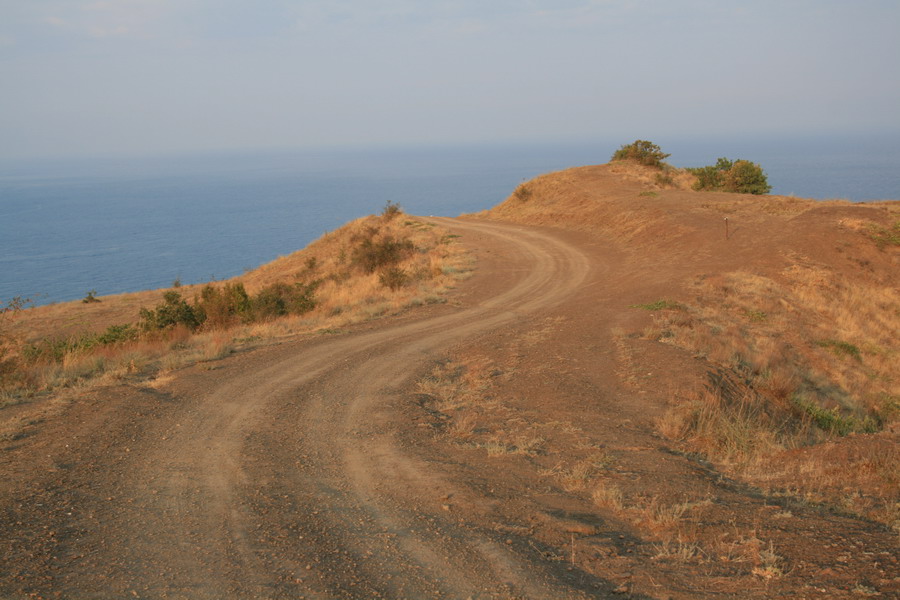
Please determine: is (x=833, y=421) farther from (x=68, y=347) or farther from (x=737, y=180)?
(x=737, y=180)

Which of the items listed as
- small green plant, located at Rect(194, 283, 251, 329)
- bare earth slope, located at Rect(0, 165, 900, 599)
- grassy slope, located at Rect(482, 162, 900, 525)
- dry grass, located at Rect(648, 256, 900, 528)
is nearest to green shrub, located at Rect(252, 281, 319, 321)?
small green plant, located at Rect(194, 283, 251, 329)

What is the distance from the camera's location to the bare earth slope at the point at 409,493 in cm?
496

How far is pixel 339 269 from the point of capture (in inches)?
1264

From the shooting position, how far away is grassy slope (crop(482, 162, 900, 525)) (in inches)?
288

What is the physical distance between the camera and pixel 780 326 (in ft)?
53.5

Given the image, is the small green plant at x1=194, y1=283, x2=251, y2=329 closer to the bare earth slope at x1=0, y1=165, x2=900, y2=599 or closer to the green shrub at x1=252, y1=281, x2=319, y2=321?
the green shrub at x1=252, y1=281, x2=319, y2=321

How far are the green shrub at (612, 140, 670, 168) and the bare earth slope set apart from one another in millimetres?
36078

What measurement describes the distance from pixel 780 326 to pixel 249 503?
14.8 m

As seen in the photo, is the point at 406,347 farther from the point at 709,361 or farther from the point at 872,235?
the point at 872,235

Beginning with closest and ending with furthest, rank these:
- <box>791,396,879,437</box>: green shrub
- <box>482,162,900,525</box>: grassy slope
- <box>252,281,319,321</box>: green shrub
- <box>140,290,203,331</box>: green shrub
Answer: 1. <box>482,162,900,525</box>: grassy slope
2. <box>791,396,879,437</box>: green shrub
3. <box>140,290,203,331</box>: green shrub
4. <box>252,281,319,321</box>: green shrub

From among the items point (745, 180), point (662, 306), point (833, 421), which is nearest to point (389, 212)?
point (745, 180)

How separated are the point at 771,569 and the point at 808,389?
9866 millimetres

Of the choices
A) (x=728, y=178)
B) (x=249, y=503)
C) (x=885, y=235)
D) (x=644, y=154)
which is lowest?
(x=249, y=503)

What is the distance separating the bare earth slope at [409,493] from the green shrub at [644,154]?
36078mm
